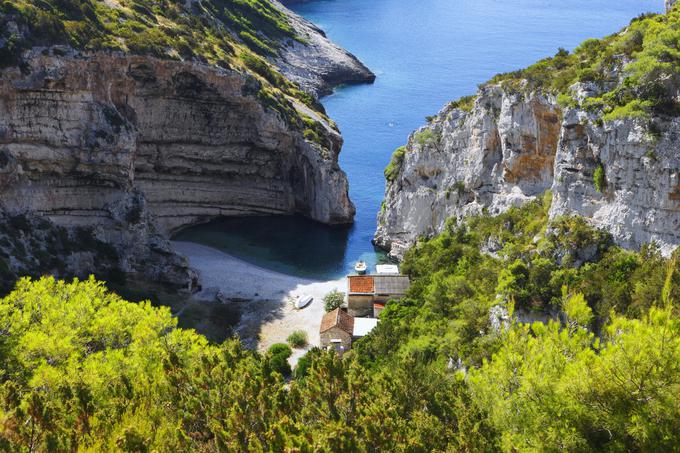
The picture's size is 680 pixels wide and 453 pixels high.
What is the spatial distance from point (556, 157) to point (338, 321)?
2104 cm

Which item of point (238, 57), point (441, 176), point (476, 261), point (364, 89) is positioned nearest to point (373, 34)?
point (364, 89)

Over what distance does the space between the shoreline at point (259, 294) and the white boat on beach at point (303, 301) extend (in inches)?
16.3

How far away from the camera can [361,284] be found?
2392 inches

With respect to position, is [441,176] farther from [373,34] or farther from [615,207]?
[373,34]

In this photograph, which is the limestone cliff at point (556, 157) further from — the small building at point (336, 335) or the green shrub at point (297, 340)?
the green shrub at point (297, 340)

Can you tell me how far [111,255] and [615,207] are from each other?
42575mm

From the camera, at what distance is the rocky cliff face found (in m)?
36.6

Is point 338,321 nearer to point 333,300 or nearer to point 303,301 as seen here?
point 333,300

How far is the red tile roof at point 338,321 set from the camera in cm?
5400

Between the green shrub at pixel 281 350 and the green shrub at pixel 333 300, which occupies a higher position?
the green shrub at pixel 333 300

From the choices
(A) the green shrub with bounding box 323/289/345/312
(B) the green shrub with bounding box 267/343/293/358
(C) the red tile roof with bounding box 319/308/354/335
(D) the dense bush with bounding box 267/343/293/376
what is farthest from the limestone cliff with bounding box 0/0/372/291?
(D) the dense bush with bounding box 267/343/293/376

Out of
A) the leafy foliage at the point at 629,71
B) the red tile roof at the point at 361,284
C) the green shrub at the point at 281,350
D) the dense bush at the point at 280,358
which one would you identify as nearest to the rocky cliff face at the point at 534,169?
the leafy foliage at the point at 629,71

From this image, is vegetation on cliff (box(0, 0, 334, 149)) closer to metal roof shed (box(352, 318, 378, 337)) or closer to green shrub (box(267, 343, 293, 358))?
green shrub (box(267, 343, 293, 358))

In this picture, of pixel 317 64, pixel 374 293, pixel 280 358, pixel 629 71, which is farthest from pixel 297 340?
pixel 317 64
